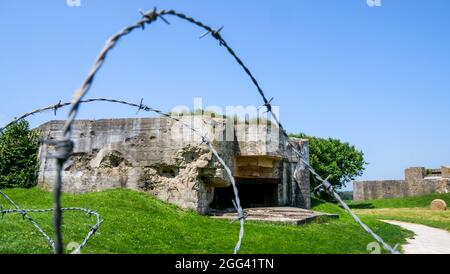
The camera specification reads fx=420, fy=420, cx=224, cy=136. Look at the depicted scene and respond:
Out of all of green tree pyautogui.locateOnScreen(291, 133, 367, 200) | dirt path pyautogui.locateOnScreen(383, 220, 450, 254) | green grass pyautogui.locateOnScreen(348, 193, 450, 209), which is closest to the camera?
dirt path pyautogui.locateOnScreen(383, 220, 450, 254)

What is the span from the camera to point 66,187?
595 inches

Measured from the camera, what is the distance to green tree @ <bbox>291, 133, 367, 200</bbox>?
4073cm

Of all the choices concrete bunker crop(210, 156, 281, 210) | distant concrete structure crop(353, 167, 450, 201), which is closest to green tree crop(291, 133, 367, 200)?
distant concrete structure crop(353, 167, 450, 201)

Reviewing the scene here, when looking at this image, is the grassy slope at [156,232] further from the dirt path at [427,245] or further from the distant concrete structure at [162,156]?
the distant concrete structure at [162,156]

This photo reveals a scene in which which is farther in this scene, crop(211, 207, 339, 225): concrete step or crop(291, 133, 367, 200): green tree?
crop(291, 133, 367, 200): green tree

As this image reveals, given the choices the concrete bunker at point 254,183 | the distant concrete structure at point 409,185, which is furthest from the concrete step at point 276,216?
the distant concrete structure at point 409,185

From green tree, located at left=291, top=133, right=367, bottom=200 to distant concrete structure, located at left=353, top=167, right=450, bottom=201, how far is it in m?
2.96

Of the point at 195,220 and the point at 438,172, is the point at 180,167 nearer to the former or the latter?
the point at 195,220

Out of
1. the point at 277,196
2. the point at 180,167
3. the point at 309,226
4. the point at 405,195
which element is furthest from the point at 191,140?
the point at 405,195

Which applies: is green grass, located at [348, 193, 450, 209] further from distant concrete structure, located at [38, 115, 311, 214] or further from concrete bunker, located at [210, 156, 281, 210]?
distant concrete structure, located at [38, 115, 311, 214]

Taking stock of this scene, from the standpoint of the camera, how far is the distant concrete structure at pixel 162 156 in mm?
13984

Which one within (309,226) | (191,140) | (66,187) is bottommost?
(309,226)
